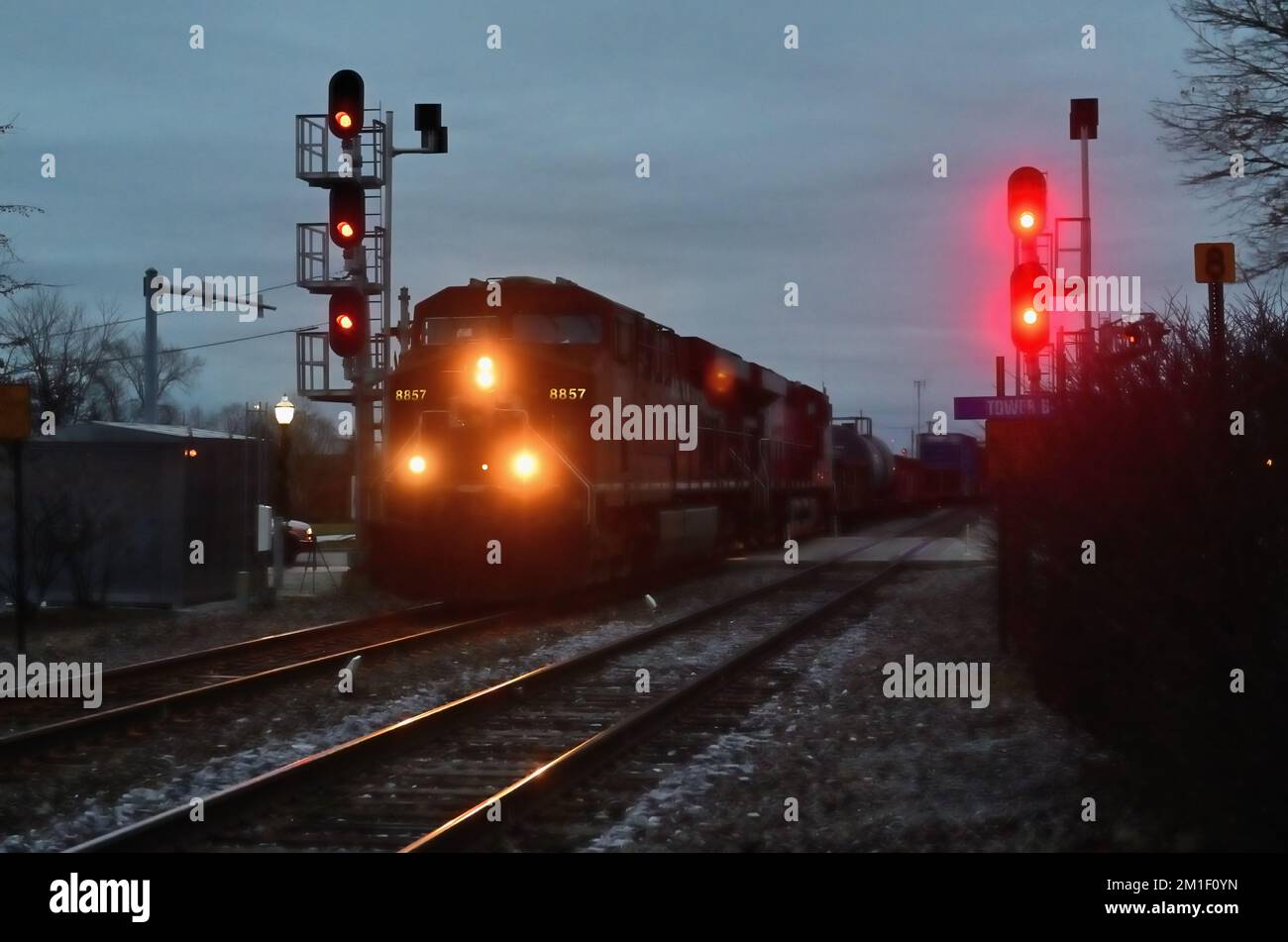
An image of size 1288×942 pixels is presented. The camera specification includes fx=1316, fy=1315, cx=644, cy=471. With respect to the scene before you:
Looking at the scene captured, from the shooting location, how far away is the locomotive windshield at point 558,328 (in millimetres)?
17122

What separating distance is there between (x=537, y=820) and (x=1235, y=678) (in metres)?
3.59

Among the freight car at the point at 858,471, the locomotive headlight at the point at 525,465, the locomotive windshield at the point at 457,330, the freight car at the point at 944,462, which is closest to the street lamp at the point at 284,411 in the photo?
the locomotive windshield at the point at 457,330

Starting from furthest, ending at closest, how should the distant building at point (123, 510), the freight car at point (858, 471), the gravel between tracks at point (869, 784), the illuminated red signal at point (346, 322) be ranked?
the freight car at point (858, 471), the distant building at point (123, 510), the illuminated red signal at point (346, 322), the gravel between tracks at point (869, 784)

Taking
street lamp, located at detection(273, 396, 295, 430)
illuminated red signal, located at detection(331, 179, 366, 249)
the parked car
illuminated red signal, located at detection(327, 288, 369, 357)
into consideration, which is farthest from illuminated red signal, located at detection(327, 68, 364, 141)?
the parked car

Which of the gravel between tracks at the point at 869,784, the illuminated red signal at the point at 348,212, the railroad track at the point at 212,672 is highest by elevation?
the illuminated red signal at the point at 348,212

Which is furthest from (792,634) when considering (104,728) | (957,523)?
(957,523)

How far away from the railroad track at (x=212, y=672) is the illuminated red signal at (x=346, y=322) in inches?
120

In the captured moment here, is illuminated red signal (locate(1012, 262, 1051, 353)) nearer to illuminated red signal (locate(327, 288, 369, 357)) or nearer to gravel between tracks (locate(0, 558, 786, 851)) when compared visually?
gravel between tracks (locate(0, 558, 786, 851))

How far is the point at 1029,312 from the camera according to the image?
10.9m

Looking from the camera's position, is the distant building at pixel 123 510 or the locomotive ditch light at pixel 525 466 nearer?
the locomotive ditch light at pixel 525 466

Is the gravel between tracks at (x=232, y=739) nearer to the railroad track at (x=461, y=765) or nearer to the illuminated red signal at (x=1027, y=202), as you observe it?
the railroad track at (x=461, y=765)

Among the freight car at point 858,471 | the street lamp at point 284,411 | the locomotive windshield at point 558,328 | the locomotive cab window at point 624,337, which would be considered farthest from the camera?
the freight car at point 858,471

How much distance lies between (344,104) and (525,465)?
5.47 meters

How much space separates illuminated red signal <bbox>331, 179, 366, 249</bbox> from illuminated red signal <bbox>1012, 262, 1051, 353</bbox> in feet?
20.3
